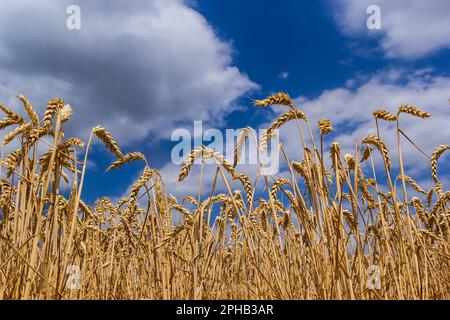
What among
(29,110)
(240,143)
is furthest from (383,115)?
(29,110)

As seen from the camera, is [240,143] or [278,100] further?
[240,143]

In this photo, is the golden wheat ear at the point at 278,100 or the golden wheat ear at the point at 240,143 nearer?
the golden wheat ear at the point at 278,100

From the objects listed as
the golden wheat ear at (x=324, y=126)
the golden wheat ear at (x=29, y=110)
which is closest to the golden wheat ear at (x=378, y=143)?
the golden wheat ear at (x=324, y=126)

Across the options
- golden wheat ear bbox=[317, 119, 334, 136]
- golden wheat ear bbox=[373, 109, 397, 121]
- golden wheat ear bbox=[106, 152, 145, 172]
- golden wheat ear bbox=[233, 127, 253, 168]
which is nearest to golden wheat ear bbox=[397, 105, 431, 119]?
golden wheat ear bbox=[373, 109, 397, 121]

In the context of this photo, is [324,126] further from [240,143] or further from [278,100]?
[240,143]

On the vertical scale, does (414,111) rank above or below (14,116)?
above

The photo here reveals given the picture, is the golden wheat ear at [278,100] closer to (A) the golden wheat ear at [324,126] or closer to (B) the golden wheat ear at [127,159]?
(A) the golden wheat ear at [324,126]

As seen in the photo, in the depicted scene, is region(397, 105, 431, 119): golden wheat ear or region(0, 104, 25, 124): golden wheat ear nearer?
region(0, 104, 25, 124): golden wheat ear

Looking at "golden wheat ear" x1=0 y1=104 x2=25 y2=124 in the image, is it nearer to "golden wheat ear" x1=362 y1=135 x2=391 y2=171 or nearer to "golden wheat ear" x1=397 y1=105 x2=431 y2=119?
"golden wheat ear" x1=362 y1=135 x2=391 y2=171

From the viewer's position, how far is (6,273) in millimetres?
2531
